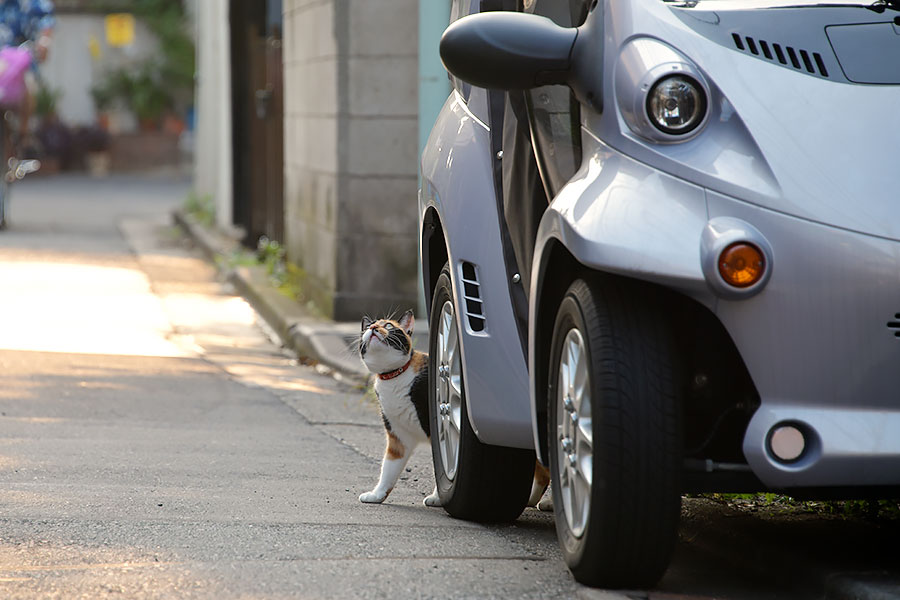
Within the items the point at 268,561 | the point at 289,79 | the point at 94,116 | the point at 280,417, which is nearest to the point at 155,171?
the point at 94,116

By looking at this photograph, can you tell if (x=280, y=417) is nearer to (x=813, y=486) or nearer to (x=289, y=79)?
(x=813, y=486)

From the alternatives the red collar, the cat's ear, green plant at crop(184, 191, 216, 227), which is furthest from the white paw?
green plant at crop(184, 191, 216, 227)

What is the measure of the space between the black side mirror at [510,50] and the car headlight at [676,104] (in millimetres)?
356

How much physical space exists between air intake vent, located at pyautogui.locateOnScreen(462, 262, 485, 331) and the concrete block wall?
202 inches

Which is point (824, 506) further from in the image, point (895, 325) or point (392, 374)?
point (895, 325)

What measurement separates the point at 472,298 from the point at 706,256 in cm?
125

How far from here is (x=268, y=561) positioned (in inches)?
160

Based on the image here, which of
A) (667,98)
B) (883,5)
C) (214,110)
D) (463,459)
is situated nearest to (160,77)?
(214,110)

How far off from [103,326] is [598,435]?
7.42 metres

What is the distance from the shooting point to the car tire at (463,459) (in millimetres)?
4672

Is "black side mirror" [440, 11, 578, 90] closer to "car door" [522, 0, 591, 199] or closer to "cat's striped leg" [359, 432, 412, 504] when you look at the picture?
"car door" [522, 0, 591, 199]

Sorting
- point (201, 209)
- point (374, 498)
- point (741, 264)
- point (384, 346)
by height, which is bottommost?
point (201, 209)

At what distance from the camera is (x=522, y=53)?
12.5ft

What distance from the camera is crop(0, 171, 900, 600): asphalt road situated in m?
3.90
